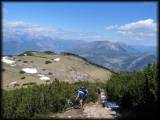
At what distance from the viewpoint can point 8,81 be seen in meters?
142

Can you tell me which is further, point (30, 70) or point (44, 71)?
point (44, 71)

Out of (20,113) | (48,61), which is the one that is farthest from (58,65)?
(20,113)

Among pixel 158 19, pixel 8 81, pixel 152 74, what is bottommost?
pixel 8 81

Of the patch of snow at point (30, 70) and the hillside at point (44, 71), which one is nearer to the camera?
the hillside at point (44, 71)

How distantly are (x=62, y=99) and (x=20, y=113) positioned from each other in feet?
23.6

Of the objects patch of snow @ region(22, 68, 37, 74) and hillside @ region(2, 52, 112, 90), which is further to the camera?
patch of snow @ region(22, 68, 37, 74)

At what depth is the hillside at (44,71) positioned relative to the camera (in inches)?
5728

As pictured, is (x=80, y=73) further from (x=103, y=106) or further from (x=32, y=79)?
(x=103, y=106)

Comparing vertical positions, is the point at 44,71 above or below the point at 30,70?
below

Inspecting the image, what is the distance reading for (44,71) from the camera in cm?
16238

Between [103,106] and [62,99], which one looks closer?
[103,106]

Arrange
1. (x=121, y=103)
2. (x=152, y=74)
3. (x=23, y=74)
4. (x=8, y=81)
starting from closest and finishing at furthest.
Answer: (x=152, y=74) → (x=121, y=103) → (x=8, y=81) → (x=23, y=74)

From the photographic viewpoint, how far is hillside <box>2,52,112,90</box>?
145500 mm

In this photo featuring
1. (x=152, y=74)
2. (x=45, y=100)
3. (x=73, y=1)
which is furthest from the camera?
(x=45, y=100)
